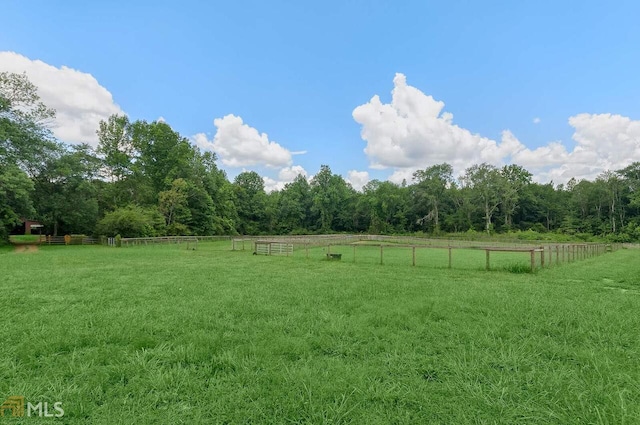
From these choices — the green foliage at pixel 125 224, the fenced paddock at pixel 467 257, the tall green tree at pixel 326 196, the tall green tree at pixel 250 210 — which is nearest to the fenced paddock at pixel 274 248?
the fenced paddock at pixel 467 257

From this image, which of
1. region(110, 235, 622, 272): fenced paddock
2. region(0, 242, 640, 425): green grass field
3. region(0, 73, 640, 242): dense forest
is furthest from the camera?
region(0, 73, 640, 242): dense forest

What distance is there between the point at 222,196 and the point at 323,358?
5250 centimetres

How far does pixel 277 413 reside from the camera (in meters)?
2.60

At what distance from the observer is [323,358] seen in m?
3.63

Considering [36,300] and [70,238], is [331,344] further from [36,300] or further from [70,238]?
[70,238]

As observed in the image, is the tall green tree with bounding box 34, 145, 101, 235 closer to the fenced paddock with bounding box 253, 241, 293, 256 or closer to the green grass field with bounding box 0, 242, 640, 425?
the fenced paddock with bounding box 253, 241, 293, 256

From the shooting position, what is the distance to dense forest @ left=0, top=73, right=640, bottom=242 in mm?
27422

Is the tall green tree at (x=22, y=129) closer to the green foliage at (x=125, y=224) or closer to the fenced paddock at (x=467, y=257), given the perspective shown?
the green foliage at (x=125, y=224)


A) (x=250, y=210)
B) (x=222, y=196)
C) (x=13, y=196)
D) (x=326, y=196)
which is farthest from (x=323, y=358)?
(x=326, y=196)

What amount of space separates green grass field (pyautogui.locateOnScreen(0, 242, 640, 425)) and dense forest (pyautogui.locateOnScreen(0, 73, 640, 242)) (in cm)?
2590

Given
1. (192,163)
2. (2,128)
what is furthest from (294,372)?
(192,163)

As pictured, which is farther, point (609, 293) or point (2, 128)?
point (2, 128)

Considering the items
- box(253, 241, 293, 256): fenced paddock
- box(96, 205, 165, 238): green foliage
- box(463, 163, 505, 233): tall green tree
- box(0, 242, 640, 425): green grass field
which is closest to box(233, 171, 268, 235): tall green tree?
box(96, 205, 165, 238): green foliage

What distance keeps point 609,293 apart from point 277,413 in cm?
902
